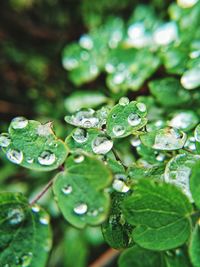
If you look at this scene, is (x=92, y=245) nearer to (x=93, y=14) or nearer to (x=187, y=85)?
(x=187, y=85)

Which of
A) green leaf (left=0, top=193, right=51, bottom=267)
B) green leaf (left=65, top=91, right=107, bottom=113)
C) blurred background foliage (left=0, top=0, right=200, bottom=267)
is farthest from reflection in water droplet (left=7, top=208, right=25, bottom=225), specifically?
green leaf (left=65, top=91, right=107, bottom=113)

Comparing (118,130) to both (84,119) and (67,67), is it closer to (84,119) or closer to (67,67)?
(84,119)

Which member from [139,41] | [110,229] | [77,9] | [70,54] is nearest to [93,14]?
[77,9]

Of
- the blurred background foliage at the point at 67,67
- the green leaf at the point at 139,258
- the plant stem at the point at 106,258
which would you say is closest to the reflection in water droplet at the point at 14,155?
the green leaf at the point at 139,258

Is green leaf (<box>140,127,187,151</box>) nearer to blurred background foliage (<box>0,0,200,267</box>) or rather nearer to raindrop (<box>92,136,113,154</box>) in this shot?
raindrop (<box>92,136,113,154</box>)

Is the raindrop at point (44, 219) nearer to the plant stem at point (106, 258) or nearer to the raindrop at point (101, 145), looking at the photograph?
the raindrop at point (101, 145)

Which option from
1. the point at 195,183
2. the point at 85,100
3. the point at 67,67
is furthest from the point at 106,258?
the point at 195,183
